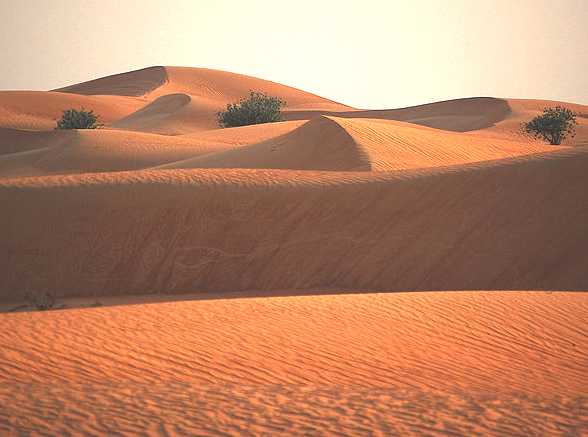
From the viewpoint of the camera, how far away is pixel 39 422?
257 inches

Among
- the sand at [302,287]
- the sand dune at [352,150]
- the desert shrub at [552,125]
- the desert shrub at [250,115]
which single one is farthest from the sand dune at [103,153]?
the desert shrub at [552,125]

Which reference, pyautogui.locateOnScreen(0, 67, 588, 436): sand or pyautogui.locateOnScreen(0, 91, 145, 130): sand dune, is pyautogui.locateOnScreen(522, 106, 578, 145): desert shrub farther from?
pyautogui.locateOnScreen(0, 91, 145, 130): sand dune

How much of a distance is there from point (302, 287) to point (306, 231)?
175cm

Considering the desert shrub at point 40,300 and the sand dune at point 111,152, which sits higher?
the sand dune at point 111,152

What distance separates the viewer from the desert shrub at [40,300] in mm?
14719

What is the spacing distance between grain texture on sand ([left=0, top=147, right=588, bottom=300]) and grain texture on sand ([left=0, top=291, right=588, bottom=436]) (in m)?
4.13

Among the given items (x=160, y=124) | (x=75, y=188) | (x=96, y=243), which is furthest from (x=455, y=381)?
(x=160, y=124)

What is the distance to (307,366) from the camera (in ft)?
28.6

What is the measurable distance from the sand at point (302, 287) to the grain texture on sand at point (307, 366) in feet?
0.11

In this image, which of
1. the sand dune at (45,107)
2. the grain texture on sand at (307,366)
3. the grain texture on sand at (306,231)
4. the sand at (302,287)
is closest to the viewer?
the grain texture on sand at (307,366)

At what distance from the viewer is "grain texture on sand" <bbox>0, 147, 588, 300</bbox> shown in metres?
16.5

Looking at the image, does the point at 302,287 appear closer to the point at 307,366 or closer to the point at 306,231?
the point at 306,231

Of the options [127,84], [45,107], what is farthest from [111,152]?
[127,84]

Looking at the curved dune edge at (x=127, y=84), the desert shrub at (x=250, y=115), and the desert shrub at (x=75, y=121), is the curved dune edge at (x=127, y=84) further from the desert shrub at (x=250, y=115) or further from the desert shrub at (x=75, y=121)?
the desert shrub at (x=250, y=115)
